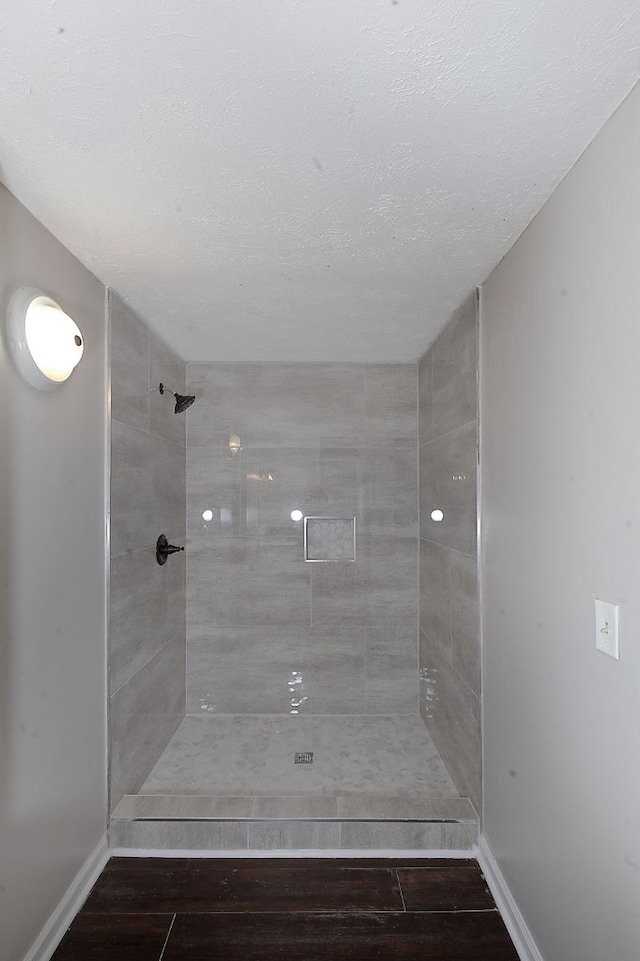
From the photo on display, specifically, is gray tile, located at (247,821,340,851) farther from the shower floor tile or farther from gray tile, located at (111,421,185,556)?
gray tile, located at (111,421,185,556)

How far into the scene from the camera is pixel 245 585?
373cm

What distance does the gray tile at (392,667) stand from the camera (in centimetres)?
372

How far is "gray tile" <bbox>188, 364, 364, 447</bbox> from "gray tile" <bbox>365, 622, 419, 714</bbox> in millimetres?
1246

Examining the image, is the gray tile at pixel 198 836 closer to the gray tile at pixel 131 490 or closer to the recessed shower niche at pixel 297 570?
the recessed shower niche at pixel 297 570

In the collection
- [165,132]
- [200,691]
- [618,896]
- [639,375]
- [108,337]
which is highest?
[165,132]

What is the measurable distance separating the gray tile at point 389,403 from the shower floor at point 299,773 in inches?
66.2

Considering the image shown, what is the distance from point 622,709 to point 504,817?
105 cm

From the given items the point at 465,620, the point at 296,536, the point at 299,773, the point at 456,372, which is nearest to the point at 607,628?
the point at 465,620

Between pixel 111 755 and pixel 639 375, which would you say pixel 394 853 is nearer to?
pixel 111 755

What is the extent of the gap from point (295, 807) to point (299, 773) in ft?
1.35

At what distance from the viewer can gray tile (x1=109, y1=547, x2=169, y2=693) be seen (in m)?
2.48

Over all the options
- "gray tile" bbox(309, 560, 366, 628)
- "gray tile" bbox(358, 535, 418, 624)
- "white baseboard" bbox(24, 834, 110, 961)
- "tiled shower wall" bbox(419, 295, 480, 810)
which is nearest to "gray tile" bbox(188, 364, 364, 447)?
"tiled shower wall" bbox(419, 295, 480, 810)

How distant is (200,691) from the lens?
372 centimetres

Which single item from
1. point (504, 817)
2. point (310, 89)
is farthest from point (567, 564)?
point (310, 89)
